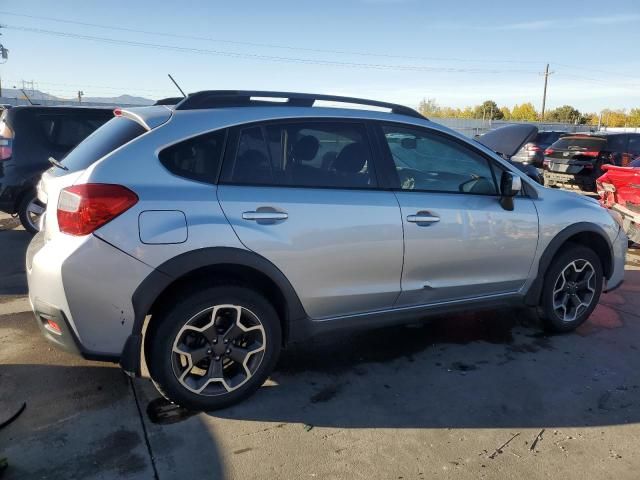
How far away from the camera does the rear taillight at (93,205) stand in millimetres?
2523

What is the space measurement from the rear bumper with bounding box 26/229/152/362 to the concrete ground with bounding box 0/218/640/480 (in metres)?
0.50

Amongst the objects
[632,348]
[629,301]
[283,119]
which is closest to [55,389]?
[283,119]

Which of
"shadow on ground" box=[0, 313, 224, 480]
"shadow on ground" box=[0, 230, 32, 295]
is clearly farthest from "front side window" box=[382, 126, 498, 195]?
"shadow on ground" box=[0, 230, 32, 295]

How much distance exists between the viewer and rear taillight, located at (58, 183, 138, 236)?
8.28 feet

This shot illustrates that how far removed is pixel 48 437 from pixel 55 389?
528 millimetres

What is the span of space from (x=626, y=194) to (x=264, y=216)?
20.1 feet

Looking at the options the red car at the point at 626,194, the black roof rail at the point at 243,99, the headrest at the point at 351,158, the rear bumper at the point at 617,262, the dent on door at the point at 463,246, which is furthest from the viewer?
the red car at the point at 626,194

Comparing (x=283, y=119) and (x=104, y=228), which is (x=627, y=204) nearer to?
(x=283, y=119)

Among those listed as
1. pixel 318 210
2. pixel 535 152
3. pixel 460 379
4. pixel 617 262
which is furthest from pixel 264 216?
pixel 535 152

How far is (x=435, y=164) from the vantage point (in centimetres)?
363

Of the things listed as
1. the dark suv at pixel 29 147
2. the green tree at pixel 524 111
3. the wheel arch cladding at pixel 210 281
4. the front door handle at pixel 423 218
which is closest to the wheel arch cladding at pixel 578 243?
the front door handle at pixel 423 218

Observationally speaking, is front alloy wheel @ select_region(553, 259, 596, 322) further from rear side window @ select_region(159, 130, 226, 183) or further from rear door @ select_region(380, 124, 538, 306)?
rear side window @ select_region(159, 130, 226, 183)

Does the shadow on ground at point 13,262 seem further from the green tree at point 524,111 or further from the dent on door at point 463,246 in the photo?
the green tree at point 524,111

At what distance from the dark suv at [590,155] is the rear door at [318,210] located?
35.3 feet
